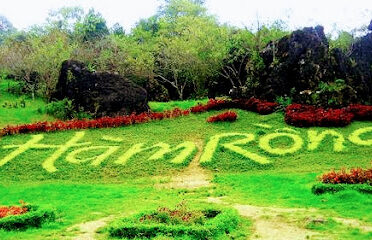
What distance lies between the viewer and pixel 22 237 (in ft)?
31.0

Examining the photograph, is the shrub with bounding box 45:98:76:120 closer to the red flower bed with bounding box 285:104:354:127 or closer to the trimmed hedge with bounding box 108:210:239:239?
the red flower bed with bounding box 285:104:354:127

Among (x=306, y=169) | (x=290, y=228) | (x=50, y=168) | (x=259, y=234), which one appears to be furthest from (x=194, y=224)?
(x=50, y=168)

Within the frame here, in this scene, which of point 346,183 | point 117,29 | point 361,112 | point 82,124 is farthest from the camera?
point 117,29

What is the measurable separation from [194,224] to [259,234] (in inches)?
51.1

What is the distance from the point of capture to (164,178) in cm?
1673

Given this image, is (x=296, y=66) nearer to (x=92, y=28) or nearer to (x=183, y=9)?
(x=92, y=28)

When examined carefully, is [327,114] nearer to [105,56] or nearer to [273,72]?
[273,72]

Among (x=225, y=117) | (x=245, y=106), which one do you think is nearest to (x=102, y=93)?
(x=225, y=117)

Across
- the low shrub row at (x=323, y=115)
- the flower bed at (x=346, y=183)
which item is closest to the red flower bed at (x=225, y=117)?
the low shrub row at (x=323, y=115)

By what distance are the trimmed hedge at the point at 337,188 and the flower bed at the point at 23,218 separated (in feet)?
22.3

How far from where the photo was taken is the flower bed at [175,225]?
9.04 m

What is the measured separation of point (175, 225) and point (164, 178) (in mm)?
7325

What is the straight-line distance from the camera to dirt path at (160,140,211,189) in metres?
15.7

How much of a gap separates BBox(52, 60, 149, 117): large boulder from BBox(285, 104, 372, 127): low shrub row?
8.49 meters
